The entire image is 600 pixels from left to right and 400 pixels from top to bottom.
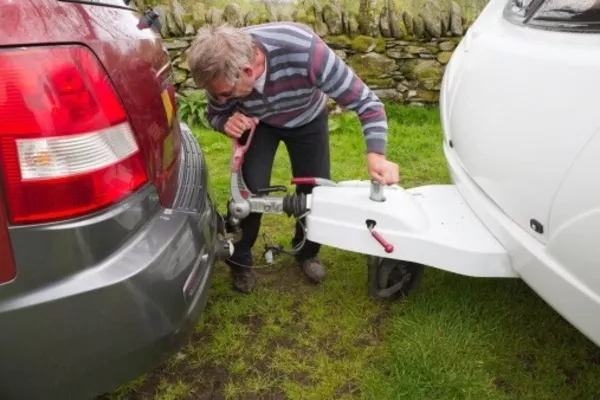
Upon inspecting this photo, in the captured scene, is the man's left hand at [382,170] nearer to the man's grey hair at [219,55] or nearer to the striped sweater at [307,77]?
the striped sweater at [307,77]

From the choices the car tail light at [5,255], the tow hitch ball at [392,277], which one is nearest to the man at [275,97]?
the tow hitch ball at [392,277]

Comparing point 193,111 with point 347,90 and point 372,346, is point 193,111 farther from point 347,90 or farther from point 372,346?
point 372,346

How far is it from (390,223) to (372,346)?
598 millimetres

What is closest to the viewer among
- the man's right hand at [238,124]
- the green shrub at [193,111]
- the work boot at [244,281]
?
the man's right hand at [238,124]

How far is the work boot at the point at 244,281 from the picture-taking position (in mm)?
2723

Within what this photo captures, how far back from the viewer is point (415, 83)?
582 centimetres

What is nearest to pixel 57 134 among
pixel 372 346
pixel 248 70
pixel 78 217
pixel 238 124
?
pixel 78 217

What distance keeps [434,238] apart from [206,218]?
0.91 metres

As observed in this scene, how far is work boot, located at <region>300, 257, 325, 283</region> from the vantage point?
279cm

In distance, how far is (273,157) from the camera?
104 inches

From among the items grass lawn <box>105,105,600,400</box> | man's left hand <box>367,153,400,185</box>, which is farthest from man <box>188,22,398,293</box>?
grass lawn <box>105,105,600,400</box>

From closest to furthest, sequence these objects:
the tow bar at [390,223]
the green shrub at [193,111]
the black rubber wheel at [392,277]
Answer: the tow bar at [390,223] → the black rubber wheel at [392,277] → the green shrub at [193,111]

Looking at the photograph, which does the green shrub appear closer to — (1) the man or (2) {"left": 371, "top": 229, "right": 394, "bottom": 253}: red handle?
(1) the man

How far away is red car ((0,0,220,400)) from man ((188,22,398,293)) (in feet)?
1.73
